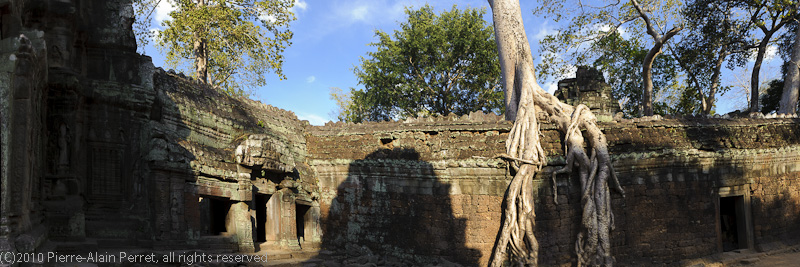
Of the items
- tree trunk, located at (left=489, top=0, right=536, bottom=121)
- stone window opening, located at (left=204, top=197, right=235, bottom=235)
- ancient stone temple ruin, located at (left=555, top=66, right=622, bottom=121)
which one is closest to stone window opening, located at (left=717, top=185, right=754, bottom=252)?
ancient stone temple ruin, located at (left=555, top=66, right=622, bottom=121)

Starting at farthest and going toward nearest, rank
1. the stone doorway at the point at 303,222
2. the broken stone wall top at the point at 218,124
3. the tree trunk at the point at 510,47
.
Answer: the tree trunk at the point at 510,47 → the stone doorway at the point at 303,222 → the broken stone wall top at the point at 218,124

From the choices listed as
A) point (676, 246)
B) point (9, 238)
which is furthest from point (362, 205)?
point (9, 238)

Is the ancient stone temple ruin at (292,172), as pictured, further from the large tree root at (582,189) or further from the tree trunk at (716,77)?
the tree trunk at (716,77)

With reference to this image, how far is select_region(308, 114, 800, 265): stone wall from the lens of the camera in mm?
9734

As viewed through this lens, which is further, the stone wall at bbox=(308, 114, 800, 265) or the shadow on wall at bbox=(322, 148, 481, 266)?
the shadow on wall at bbox=(322, 148, 481, 266)

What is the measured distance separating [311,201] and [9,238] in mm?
6562

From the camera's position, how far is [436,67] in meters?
21.5

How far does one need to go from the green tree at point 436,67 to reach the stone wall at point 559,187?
10305 mm

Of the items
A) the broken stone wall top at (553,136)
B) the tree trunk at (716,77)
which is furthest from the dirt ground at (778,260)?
the tree trunk at (716,77)

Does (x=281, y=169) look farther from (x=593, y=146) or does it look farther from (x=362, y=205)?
(x=593, y=146)

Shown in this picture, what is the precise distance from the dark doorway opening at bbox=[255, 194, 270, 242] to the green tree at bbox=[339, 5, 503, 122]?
10451 mm

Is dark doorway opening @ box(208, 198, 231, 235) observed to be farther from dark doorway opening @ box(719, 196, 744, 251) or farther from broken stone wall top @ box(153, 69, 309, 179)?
dark doorway opening @ box(719, 196, 744, 251)

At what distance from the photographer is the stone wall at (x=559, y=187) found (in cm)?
973

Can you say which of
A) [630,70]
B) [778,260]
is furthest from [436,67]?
Result: [778,260]
